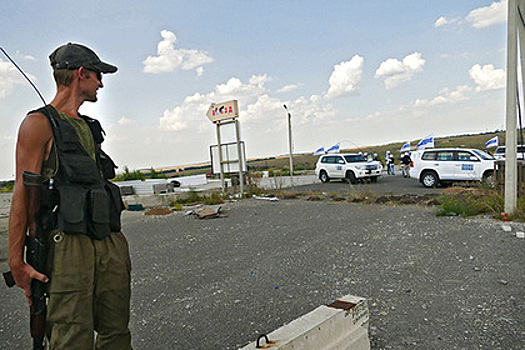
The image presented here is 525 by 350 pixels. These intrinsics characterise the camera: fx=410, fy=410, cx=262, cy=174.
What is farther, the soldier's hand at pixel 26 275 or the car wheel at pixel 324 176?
the car wheel at pixel 324 176

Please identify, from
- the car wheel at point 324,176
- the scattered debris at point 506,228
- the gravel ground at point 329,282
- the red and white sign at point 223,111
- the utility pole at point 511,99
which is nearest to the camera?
the gravel ground at point 329,282

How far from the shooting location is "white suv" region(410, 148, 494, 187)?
15.5 metres

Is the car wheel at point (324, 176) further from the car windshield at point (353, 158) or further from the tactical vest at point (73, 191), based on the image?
the tactical vest at point (73, 191)

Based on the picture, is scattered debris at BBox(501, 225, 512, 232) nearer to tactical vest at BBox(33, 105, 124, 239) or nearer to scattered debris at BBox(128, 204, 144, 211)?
tactical vest at BBox(33, 105, 124, 239)

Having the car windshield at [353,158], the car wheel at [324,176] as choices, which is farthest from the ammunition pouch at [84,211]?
the car wheel at [324,176]

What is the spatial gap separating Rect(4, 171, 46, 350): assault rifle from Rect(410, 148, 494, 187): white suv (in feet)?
51.6

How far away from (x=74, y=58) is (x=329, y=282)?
12.6ft

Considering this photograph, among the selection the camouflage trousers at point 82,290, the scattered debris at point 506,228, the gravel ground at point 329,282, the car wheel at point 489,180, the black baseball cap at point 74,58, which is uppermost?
the black baseball cap at point 74,58

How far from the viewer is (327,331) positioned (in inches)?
110

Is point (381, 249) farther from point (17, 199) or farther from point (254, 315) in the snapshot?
point (17, 199)

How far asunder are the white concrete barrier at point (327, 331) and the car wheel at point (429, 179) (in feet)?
49.1

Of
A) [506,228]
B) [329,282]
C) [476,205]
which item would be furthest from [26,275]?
[476,205]

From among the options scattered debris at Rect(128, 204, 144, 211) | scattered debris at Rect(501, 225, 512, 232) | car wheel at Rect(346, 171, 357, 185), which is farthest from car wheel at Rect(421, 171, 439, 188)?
scattered debris at Rect(128, 204, 144, 211)

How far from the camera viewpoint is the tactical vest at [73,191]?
2.08m
